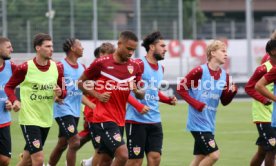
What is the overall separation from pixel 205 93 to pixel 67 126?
292 cm

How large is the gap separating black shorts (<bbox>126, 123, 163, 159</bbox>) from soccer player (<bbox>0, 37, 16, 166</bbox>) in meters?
1.80

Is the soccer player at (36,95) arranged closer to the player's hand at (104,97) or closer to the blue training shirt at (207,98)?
the player's hand at (104,97)

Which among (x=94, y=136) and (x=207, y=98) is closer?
(x=94, y=136)

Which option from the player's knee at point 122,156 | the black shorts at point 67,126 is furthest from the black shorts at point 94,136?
the black shorts at point 67,126

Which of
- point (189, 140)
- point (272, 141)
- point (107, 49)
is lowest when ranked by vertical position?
point (189, 140)

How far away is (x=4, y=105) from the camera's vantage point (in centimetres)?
1317

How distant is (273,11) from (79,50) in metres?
55.0

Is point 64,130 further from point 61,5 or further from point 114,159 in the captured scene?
point 61,5

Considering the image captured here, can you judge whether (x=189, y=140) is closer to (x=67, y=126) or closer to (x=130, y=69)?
(x=67, y=126)

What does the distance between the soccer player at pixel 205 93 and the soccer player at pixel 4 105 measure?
8.56 feet

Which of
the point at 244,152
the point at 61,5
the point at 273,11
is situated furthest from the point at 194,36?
the point at 244,152

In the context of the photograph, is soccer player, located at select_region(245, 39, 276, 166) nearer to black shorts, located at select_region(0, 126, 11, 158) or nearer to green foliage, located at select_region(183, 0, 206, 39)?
black shorts, located at select_region(0, 126, 11, 158)

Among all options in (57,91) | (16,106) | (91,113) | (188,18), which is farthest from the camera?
(188,18)

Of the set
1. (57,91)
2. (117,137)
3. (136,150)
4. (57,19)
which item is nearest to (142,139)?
(136,150)
